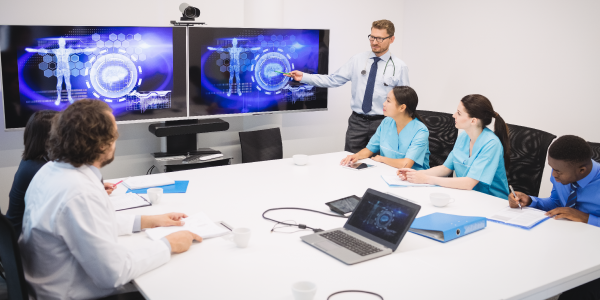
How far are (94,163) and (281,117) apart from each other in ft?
10.7

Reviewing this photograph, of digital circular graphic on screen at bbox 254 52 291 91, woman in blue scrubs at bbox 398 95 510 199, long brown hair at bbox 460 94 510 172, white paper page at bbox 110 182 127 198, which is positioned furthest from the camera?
digital circular graphic on screen at bbox 254 52 291 91

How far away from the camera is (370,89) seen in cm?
425

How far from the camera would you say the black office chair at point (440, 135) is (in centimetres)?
374

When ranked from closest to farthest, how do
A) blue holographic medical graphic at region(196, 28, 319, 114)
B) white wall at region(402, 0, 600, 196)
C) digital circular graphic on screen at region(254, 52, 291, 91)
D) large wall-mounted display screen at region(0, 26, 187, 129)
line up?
large wall-mounted display screen at region(0, 26, 187, 129), white wall at region(402, 0, 600, 196), blue holographic medical graphic at region(196, 28, 319, 114), digital circular graphic on screen at region(254, 52, 291, 91)

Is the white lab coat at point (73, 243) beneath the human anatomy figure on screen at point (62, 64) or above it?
beneath

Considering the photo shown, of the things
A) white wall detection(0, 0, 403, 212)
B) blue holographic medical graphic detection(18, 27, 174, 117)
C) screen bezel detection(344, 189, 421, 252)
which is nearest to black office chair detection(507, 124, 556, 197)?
screen bezel detection(344, 189, 421, 252)

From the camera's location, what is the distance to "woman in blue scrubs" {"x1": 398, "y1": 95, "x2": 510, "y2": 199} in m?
2.71

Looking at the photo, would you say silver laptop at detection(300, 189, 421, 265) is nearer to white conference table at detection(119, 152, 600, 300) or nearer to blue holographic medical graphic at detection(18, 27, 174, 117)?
→ white conference table at detection(119, 152, 600, 300)

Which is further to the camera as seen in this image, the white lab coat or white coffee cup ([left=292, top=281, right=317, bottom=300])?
the white lab coat

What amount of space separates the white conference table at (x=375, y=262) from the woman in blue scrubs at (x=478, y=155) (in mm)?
228

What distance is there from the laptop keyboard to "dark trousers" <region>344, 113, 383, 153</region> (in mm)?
2353

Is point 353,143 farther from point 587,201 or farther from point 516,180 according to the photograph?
point 587,201

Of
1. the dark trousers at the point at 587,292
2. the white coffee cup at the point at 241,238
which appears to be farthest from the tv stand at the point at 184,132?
the dark trousers at the point at 587,292

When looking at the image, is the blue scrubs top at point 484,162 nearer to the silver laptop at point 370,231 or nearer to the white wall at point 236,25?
the silver laptop at point 370,231
